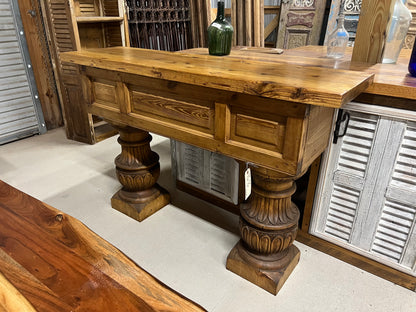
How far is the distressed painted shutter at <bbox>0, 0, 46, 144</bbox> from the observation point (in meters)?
2.95

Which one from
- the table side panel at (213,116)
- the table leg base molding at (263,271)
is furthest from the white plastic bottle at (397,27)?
the table leg base molding at (263,271)

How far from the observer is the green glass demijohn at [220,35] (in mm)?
1586

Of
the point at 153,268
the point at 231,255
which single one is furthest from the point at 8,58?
the point at 231,255

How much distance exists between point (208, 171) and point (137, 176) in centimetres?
45

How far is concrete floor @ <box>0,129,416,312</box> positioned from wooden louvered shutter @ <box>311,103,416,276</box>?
17cm

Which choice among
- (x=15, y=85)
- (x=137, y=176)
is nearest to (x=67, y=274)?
(x=137, y=176)

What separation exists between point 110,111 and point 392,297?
63.9 inches

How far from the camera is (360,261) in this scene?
1593 mm

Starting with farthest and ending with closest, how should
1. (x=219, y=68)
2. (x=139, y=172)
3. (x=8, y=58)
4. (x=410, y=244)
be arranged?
1. (x=8, y=58)
2. (x=139, y=172)
3. (x=410, y=244)
4. (x=219, y=68)

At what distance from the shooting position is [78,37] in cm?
271

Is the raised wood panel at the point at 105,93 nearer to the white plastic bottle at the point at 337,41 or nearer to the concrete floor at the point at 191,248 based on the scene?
the concrete floor at the point at 191,248

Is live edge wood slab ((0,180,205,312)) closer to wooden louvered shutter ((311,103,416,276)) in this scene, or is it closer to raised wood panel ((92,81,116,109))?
raised wood panel ((92,81,116,109))

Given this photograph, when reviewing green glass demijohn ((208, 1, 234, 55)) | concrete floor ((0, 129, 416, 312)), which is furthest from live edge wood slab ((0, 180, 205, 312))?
green glass demijohn ((208, 1, 234, 55))

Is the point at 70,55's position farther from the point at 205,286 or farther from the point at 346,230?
the point at 346,230
